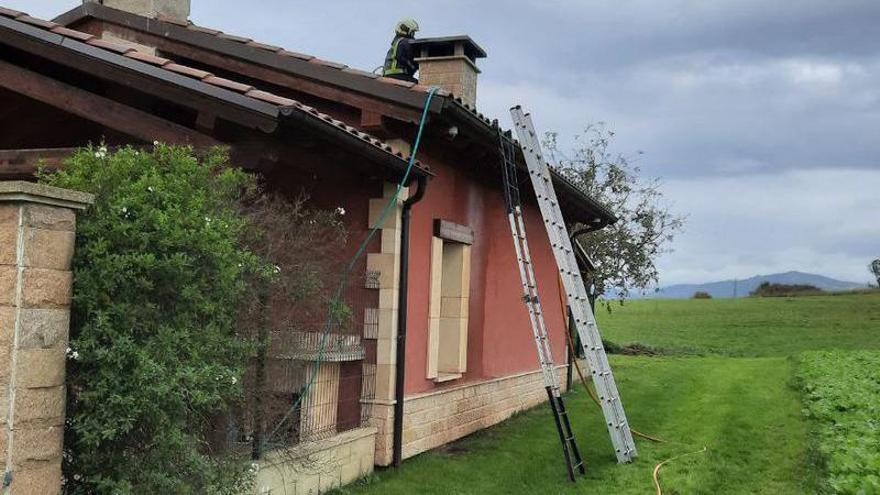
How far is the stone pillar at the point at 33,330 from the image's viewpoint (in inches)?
138

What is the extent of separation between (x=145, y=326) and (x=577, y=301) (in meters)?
5.49

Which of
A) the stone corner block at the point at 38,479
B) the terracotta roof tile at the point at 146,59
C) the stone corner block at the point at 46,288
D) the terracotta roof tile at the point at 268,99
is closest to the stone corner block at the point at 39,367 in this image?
the stone corner block at the point at 46,288

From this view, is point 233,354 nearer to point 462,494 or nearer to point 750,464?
point 462,494

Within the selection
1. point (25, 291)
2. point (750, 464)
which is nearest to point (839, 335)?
point (750, 464)

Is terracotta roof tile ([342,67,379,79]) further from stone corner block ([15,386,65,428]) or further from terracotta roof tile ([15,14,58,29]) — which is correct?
stone corner block ([15,386,65,428])

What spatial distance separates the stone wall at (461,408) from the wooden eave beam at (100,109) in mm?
3494

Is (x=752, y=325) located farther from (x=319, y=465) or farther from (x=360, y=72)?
(x=319, y=465)

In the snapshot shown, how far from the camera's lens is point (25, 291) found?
3545 mm

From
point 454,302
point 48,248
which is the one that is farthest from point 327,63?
point 48,248

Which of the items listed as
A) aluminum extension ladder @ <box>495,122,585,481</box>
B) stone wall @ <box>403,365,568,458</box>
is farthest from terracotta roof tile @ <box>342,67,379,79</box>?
stone wall @ <box>403,365,568,458</box>

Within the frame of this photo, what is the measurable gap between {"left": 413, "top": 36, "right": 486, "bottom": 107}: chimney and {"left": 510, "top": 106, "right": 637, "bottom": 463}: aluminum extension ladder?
5.70ft

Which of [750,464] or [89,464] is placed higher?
[89,464]

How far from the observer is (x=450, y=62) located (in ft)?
35.0

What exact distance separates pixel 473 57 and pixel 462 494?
6.16 m
